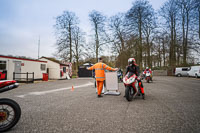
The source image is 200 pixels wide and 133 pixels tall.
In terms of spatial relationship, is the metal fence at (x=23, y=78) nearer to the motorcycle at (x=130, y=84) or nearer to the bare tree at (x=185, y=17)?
the motorcycle at (x=130, y=84)

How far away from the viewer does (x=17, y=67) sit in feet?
51.8

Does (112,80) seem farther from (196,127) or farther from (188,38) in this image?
(188,38)

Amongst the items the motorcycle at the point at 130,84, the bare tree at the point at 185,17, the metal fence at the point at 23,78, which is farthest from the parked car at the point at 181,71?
the metal fence at the point at 23,78

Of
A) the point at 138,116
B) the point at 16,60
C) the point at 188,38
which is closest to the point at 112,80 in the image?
the point at 138,116

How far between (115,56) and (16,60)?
1728 cm

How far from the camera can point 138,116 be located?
10.6 ft

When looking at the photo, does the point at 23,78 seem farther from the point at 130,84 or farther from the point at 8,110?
the point at 8,110

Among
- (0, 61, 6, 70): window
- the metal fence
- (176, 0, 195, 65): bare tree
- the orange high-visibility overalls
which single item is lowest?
the metal fence

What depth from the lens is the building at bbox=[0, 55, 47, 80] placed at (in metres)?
14.0

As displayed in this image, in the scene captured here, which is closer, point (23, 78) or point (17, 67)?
point (23, 78)

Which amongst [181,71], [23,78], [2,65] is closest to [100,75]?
[23,78]

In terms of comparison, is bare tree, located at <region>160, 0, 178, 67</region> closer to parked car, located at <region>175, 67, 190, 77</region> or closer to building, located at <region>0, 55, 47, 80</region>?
parked car, located at <region>175, 67, 190, 77</region>

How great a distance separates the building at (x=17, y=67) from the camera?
550 inches

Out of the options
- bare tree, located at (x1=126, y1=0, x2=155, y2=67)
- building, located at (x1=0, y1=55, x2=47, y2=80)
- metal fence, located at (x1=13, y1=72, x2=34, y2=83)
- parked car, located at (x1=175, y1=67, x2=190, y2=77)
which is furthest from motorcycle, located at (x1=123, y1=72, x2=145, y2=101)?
parked car, located at (x1=175, y1=67, x2=190, y2=77)
